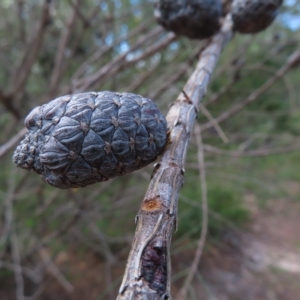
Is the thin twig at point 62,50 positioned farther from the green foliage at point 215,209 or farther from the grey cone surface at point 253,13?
the green foliage at point 215,209

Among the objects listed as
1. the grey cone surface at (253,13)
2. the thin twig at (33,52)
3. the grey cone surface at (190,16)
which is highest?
the thin twig at (33,52)

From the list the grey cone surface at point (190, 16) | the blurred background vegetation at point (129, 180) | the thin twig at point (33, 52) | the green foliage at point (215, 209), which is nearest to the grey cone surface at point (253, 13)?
the grey cone surface at point (190, 16)

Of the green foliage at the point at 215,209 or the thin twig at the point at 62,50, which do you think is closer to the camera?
the thin twig at the point at 62,50

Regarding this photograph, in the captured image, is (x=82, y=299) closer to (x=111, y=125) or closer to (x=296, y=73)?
(x=111, y=125)

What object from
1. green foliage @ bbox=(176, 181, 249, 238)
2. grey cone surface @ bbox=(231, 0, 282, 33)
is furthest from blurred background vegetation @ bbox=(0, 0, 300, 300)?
grey cone surface @ bbox=(231, 0, 282, 33)

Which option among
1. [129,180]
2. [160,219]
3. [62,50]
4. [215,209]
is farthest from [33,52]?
[215,209]

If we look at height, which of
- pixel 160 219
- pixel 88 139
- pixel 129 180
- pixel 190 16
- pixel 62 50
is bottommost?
pixel 160 219

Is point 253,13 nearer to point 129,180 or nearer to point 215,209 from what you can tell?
point 129,180

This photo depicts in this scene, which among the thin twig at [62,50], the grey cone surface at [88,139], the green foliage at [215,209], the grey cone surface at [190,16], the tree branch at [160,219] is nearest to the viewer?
the tree branch at [160,219]
